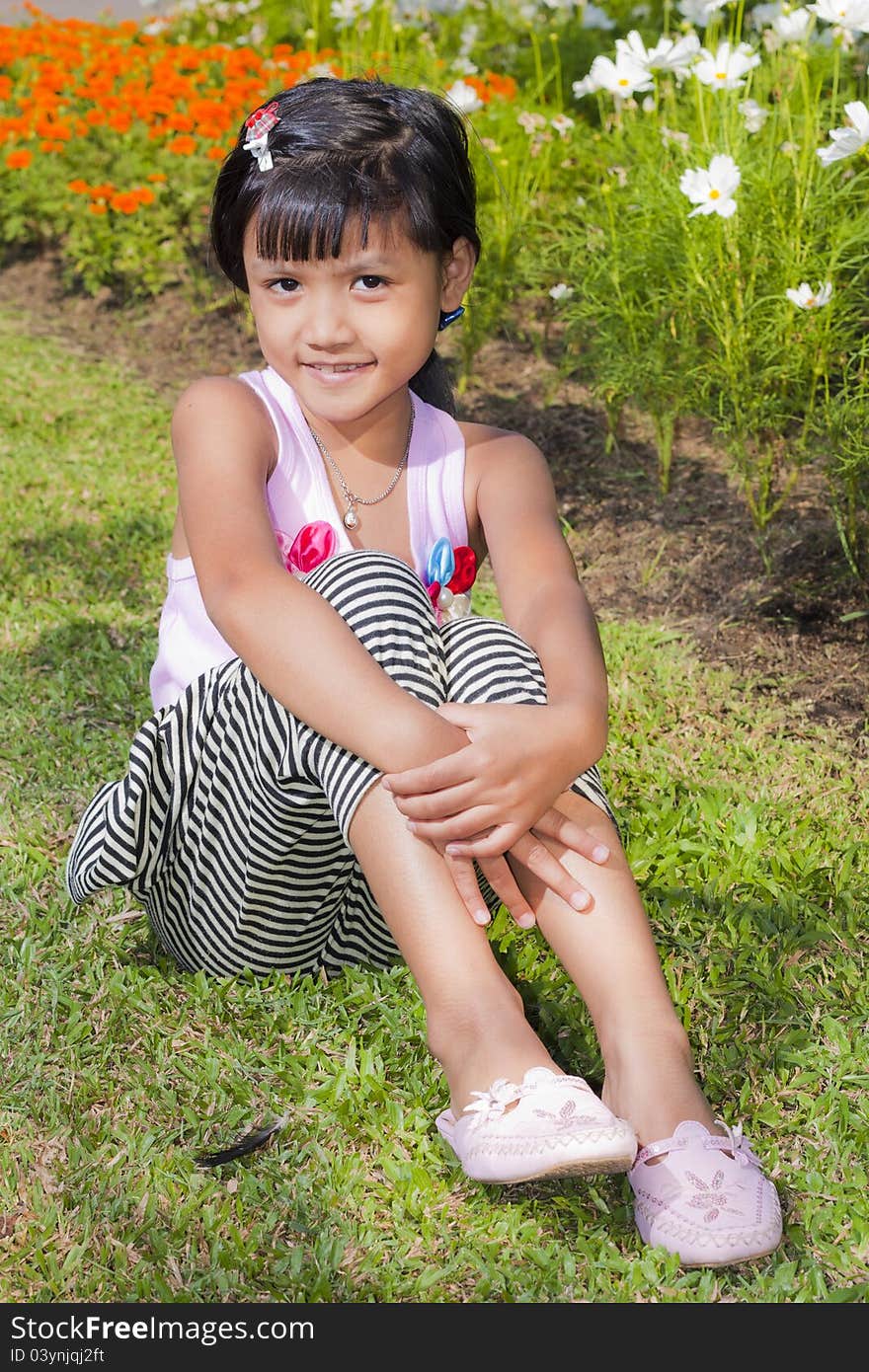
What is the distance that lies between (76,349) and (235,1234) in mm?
4119

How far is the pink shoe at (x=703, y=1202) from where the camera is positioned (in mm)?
1558

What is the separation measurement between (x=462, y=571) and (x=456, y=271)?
44 centimetres

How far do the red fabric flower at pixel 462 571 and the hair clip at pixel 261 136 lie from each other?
61 centimetres

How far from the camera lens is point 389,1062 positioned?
196cm

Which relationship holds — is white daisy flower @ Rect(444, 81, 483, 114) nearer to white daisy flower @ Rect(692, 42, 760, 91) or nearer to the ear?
white daisy flower @ Rect(692, 42, 760, 91)

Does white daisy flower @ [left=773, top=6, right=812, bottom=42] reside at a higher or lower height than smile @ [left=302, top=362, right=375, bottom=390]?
higher

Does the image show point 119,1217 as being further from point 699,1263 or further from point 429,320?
point 429,320

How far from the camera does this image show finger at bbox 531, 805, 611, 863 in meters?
1.75

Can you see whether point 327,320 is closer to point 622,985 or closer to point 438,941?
point 438,941

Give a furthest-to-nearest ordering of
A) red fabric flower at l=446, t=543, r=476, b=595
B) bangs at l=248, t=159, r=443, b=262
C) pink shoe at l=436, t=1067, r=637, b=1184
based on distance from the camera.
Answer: red fabric flower at l=446, t=543, r=476, b=595
bangs at l=248, t=159, r=443, b=262
pink shoe at l=436, t=1067, r=637, b=1184

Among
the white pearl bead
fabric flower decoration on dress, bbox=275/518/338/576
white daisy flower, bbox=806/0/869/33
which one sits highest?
white daisy flower, bbox=806/0/869/33

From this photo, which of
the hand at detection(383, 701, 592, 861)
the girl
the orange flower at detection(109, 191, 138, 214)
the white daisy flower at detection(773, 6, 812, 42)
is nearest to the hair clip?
the girl

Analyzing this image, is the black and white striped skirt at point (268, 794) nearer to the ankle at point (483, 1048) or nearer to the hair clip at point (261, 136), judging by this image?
the ankle at point (483, 1048)

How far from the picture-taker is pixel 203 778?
1.87 meters
